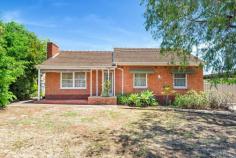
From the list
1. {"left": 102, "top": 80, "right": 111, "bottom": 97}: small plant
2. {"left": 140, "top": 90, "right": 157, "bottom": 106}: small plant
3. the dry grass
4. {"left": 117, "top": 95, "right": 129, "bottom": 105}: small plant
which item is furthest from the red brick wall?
the dry grass

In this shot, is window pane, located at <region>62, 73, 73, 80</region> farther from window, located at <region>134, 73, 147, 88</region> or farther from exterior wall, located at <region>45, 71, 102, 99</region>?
window, located at <region>134, 73, 147, 88</region>

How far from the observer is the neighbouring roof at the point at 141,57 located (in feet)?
82.6

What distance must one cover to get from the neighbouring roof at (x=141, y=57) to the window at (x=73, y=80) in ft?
11.5

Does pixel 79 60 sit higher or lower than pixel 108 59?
lower

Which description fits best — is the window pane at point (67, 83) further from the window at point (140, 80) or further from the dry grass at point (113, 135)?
the dry grass at point (113, 135)

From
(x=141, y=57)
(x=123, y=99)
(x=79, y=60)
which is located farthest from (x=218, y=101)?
(x=79, y=60)

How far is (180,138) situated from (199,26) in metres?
5.23

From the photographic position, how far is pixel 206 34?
43.5 ft

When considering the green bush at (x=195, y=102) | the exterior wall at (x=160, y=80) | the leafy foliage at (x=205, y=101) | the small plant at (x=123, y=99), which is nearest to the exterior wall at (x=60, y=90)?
the exterior wall at (x=160, y=80)

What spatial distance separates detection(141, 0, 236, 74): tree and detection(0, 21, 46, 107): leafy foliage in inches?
378

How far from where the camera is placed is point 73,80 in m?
26.6

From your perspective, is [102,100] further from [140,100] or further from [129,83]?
[129,83]

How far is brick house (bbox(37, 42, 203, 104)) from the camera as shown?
2552 cm

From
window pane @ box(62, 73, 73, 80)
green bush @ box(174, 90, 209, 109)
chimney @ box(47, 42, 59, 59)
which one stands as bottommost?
green bush @ box(174, 90, 209, 109)
